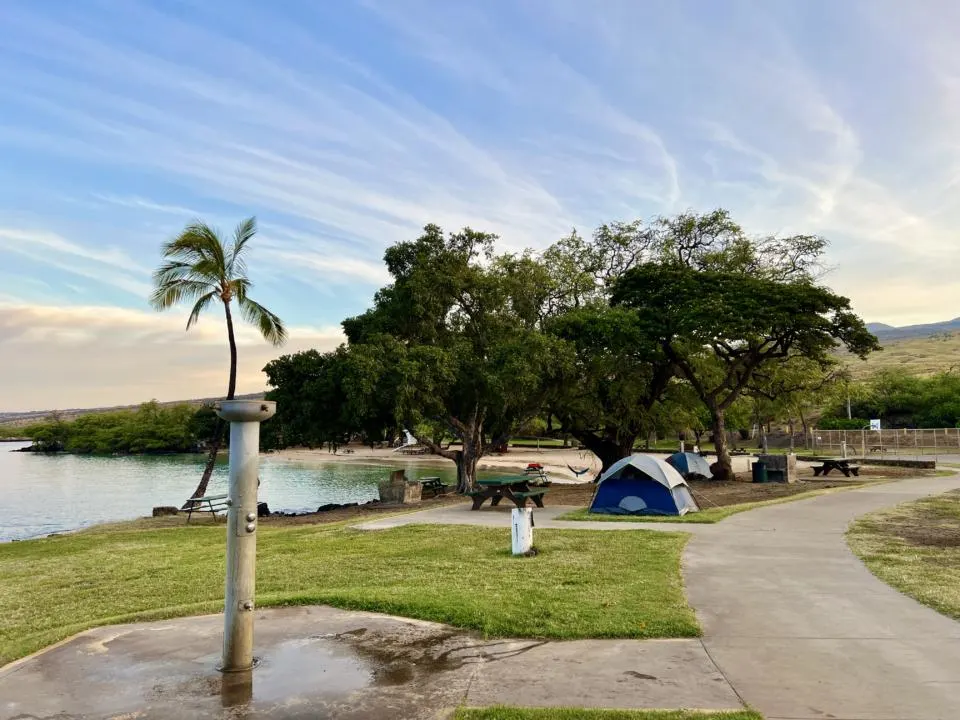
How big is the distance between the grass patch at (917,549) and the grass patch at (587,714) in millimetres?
3874

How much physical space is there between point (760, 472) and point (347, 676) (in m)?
25.0

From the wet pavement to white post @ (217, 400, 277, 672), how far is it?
22cm

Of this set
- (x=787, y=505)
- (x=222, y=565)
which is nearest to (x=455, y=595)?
(x=222, y=565)

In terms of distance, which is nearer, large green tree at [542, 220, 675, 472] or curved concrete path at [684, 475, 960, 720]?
curved concrete path at [684, 475, 960, 720]

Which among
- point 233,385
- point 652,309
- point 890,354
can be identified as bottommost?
point 233,385

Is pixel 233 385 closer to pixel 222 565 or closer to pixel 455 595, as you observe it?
pixel 222 565

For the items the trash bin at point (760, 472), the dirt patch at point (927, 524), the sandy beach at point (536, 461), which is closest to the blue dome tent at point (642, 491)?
the dirt patch at point (927, 524)

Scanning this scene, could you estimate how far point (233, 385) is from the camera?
24.4 meters

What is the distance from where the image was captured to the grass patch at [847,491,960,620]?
24.9ft

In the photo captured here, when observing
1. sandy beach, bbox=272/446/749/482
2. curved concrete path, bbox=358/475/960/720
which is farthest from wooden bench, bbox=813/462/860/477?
curved concrete path, bbox=358/475/960/720

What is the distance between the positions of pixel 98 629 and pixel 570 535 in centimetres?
765

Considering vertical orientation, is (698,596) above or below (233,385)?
below

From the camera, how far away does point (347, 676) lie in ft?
16.4

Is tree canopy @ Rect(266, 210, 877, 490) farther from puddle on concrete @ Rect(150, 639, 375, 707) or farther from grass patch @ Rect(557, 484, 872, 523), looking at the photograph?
puddle on concrete @ Rect(150, 639, 375, 707)
